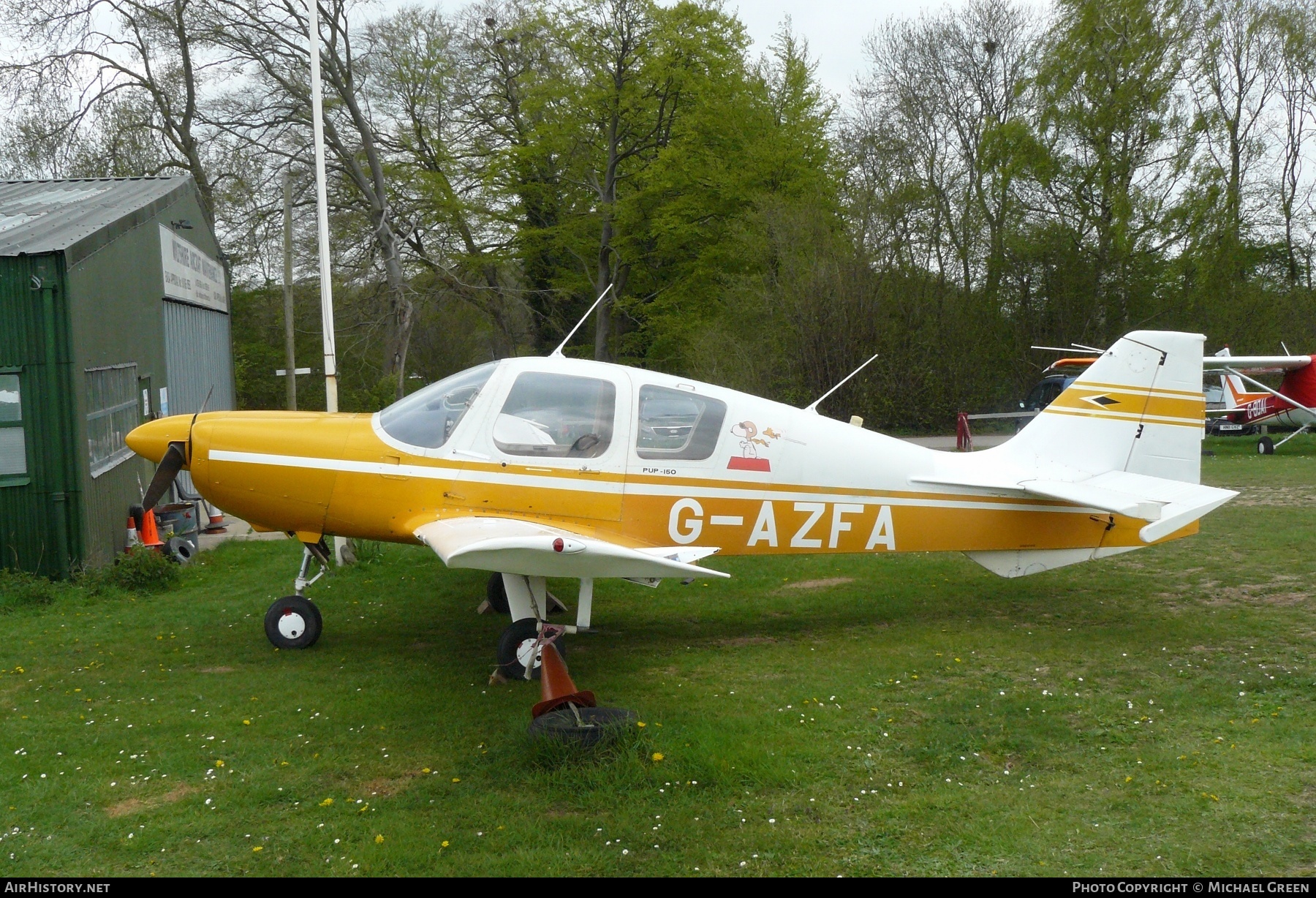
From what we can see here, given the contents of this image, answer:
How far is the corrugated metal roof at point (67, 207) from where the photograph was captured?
9.03 m

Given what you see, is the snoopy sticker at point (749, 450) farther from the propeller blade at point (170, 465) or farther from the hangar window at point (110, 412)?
the hangar window at point (110, 412)

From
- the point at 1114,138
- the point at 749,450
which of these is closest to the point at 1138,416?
the point at 749,450

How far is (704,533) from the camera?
6.57 metres

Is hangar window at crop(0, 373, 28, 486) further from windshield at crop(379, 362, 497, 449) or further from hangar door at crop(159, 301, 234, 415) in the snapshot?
windshield at crop(379, 362, 497, 449)

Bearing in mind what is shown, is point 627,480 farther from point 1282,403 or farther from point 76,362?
point 1282,403

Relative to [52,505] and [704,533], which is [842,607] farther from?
[52,505]

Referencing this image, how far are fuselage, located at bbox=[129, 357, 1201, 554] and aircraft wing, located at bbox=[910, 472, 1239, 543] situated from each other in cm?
95

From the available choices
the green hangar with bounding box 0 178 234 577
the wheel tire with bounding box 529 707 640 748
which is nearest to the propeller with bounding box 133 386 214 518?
the green hangar with bounding box 0 178 234 577

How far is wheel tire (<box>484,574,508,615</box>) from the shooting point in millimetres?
7961

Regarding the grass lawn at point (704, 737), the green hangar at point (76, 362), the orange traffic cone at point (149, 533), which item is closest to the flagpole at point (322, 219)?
the green hangar at point (76, 362)

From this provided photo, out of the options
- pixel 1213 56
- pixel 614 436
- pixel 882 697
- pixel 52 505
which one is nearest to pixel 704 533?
pixel 614 436

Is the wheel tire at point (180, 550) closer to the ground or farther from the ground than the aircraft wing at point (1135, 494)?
closer to the ground

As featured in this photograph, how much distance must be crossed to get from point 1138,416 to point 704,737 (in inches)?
179

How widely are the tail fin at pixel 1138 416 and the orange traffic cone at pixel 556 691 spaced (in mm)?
4225
